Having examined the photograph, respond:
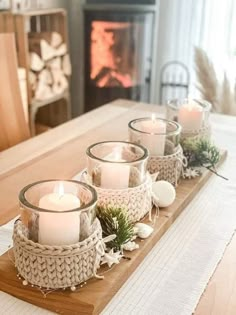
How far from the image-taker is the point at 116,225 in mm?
760

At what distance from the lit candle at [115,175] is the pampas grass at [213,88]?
1.38 metres

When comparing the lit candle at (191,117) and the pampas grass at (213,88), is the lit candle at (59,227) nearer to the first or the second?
the lit candle at (191,117)

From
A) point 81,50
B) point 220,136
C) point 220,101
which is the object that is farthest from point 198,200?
point 81,50

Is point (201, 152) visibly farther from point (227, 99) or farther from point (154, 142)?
point (227, 99)

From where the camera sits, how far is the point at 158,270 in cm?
77

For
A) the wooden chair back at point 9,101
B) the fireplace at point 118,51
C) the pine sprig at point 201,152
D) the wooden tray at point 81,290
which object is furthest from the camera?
the fireplace at point 118,51

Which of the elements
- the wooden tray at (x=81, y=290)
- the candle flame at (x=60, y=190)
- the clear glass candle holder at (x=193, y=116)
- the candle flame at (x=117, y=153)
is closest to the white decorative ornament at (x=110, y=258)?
the wooden tray at (x=81, y=290)

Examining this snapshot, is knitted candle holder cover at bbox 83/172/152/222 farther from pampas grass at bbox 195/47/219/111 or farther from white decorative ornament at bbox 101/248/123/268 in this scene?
pampas grass at bbox 195/47/219/111

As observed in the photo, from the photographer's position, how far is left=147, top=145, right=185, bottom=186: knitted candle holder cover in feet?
3.28

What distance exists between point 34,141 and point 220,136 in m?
0.59

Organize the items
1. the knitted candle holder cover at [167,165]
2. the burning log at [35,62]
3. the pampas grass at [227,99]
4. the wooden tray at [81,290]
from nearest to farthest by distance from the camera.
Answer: the wooden tray at [81,290]
the knitted candle holder cover at [167,165]
the pampas grass at [227,99]
the burning log at [35,62]

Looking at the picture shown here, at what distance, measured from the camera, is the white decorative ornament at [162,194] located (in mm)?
927

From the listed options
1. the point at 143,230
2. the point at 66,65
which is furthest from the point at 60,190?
the point at 66,65

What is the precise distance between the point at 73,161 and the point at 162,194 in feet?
1.15
